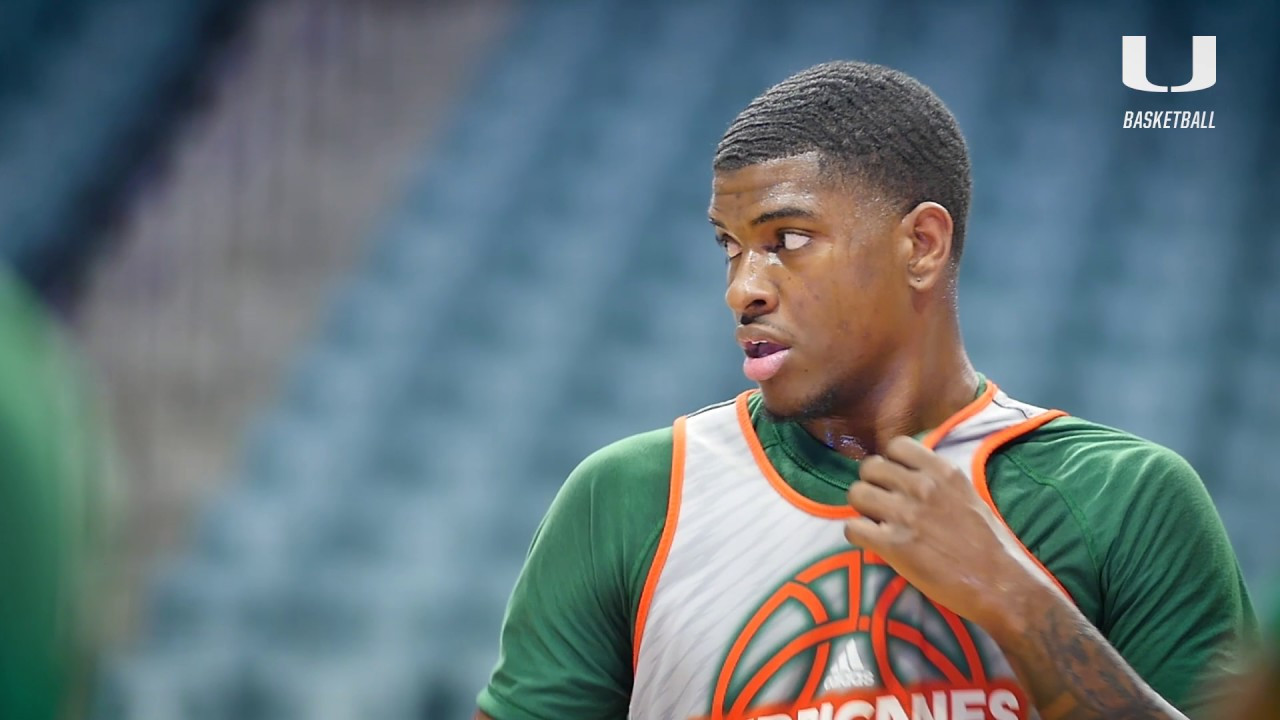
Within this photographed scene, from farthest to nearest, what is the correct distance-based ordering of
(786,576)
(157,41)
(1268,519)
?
(157,41) → (1268,519) → (786,576)

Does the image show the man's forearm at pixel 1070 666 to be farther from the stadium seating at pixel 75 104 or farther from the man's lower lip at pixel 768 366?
the stadium seating at pixel 75 104

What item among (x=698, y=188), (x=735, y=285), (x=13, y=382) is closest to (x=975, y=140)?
(x=698, y=188)

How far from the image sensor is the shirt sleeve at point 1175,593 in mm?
1526

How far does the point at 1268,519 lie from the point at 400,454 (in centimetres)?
245

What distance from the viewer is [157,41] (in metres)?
5.39

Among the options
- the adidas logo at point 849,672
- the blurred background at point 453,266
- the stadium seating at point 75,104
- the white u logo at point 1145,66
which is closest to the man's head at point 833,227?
the adidas logo at point 849,672

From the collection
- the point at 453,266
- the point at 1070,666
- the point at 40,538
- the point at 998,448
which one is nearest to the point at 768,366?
the point at 998,448

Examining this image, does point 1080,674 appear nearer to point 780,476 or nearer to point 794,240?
point 780,476

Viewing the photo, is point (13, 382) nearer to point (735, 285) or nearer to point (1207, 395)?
point (735, 285)

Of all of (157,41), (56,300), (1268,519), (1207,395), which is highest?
(157,41)

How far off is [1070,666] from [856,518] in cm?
25

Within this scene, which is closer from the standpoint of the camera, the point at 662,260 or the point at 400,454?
the point at 400,454

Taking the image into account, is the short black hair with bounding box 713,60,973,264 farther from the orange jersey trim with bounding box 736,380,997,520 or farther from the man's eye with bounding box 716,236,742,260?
the orange jersey trim with bounding box 736,380,997,520

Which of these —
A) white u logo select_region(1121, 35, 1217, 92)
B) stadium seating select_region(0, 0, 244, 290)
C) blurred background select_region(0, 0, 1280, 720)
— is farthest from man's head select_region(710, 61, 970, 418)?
stadium seating select_region(0, 0, 244, 290)
